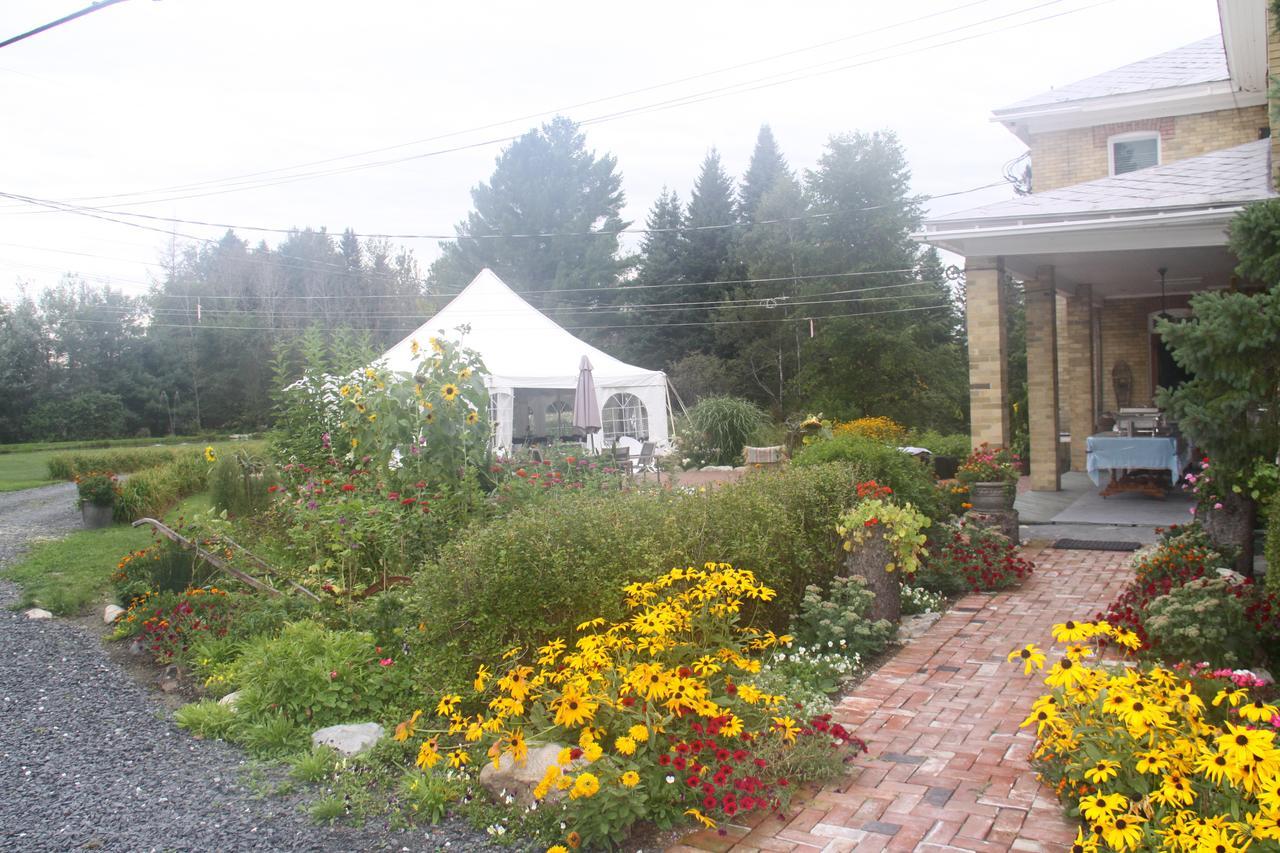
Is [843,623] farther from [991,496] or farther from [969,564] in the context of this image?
[991,496]

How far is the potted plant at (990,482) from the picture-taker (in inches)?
313

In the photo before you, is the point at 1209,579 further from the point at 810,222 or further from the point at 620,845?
the point at 810,222

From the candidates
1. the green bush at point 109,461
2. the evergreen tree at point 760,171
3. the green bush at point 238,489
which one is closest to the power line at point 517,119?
the green bush at point 109,461

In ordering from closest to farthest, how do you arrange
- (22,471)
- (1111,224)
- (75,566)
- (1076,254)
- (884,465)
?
(884,465) < (1111,224) < (75,566) < (1076,254) < (22,471)

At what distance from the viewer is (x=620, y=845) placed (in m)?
3.09

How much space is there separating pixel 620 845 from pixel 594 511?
2.04m

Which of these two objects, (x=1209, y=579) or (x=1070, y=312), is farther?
(x=1070, y=312)

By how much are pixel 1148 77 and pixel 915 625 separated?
1304 cm

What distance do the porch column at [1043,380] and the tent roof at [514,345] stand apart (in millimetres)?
7743

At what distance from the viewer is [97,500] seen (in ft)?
39.3

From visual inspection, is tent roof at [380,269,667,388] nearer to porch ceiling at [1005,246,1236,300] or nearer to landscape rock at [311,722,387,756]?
porch ceiling at [1005,246,1236,300]

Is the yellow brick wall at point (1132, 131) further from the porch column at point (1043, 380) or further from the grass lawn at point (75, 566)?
the grass lawn at point (75, 566)

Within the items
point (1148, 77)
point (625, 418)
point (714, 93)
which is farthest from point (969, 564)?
point (714, 93)

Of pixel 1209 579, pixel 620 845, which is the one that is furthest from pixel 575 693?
pixel 1209 579
